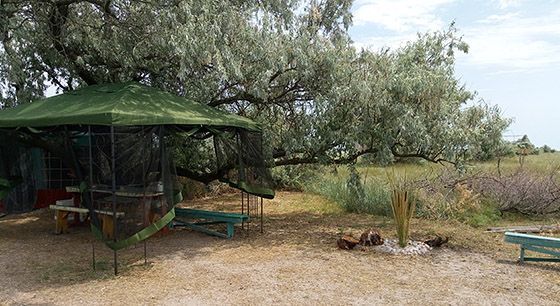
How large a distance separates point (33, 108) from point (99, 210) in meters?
2.36

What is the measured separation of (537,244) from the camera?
5617 mm

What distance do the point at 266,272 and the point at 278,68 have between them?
3.27 m

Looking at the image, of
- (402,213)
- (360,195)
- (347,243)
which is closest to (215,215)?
(347,243)

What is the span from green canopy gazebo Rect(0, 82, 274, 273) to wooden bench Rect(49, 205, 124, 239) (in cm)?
→ 2

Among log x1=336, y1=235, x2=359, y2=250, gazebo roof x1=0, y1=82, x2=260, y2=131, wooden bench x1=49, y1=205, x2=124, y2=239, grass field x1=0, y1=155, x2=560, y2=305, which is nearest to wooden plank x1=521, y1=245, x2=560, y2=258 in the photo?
grass field x1=0, y1=155, x2=560, y2=305

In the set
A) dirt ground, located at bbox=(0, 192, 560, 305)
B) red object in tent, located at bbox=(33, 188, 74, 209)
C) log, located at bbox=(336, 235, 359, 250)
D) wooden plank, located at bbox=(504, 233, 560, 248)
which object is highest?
red object in tent, located at bbox=(33, 188, 74, 209)

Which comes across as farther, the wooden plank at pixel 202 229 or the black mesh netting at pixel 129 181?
the wooden plank at pixel 202 229

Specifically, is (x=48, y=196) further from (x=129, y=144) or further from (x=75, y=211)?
(x=129, y=144)

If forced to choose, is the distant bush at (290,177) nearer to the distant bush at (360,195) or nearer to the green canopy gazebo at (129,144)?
the distant bush at (360,195)


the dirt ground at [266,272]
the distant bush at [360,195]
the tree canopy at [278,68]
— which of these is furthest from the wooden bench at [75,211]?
the distant bush at [360,195]

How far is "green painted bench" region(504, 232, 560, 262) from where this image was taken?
220 inches

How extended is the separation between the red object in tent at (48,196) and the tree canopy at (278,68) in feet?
6.13

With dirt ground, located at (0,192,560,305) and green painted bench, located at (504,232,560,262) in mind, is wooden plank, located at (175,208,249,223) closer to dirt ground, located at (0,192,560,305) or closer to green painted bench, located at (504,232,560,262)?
dirt ground, located at (0,192,560,305)

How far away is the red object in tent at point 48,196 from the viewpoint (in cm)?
858
